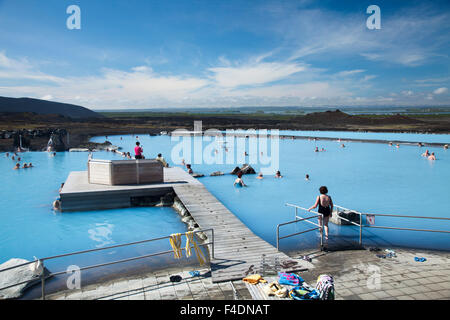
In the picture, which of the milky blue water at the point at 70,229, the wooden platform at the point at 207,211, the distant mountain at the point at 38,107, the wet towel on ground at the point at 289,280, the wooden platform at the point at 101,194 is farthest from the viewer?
the distant mountain at the point at 38,107

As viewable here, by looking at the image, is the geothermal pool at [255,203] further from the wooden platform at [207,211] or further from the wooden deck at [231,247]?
the wooden deck at [231,247]

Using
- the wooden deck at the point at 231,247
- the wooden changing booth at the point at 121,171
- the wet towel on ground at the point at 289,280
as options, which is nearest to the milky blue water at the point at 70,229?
the wooden deck at the point at 231,247

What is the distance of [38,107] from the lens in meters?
130

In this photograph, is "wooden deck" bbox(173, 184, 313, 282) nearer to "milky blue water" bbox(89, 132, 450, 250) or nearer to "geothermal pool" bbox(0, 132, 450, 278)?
"geothermal pool" bbox(0, 132, 450, 278)

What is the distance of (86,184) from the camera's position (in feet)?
45.5

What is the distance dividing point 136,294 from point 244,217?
7.71 metres

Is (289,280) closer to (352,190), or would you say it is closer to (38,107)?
(352,190)

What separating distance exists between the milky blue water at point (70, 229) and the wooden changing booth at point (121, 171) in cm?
157

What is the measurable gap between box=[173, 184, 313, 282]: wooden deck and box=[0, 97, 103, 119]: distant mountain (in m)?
123

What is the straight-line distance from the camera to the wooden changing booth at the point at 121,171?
13772 mm

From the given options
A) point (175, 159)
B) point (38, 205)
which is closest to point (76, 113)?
point (175, 159)

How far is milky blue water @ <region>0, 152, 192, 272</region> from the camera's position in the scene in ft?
30.6
